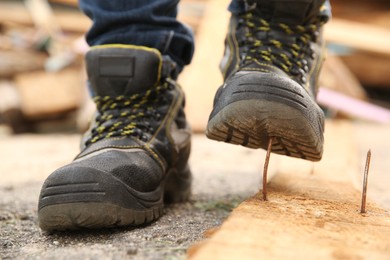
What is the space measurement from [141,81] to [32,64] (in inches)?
96.7

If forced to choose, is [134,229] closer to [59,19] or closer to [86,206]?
[86,206]

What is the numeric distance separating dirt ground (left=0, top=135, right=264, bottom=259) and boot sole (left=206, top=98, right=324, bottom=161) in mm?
193

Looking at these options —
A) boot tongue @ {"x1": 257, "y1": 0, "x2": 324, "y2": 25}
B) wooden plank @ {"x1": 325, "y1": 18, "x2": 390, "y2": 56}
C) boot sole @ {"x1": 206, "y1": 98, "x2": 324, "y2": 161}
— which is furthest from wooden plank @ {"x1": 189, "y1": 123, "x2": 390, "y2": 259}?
wooden plank @ {"x1": 325, "y1": 18, "x2": 390, "y2": 56}

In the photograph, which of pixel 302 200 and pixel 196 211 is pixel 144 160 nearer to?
pixel 196 211

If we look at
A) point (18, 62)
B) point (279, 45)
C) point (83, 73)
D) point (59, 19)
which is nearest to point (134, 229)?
point (279, 45)

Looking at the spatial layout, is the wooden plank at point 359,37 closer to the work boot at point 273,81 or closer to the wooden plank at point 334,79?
the wooden plank at point 334,79

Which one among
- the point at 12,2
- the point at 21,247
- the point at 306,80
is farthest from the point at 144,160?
the point at 12,2

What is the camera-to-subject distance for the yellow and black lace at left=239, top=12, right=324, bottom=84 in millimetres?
1073

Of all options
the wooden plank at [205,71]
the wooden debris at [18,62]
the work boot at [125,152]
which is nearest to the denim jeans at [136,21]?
the work boot at [125,152]

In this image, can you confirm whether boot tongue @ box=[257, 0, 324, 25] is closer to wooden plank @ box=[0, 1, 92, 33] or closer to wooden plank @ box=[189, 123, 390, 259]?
wooden plank @ box=[189, 123, 390, 259]

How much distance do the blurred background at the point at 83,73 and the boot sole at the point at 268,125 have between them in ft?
5.60

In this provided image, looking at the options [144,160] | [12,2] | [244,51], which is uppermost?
[12,2]

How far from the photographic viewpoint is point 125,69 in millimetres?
1123

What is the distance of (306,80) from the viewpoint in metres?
1.11
